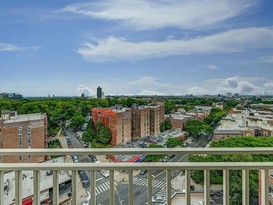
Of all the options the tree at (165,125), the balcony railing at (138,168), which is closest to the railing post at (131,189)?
the balcony railing at (138,168)

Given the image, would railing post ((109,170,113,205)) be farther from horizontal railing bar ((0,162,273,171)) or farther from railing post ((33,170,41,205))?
railing post ((33,170,41,205))

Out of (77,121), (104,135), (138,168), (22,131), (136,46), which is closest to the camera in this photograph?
(138,168)

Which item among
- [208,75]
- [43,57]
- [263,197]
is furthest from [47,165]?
[208,75]

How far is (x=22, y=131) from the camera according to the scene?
1.48 m

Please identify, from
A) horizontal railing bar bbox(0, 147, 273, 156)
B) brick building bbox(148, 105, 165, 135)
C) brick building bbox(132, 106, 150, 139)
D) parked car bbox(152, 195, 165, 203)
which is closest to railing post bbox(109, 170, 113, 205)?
horizontal railing bar bbox(0, 147, 273, 156)

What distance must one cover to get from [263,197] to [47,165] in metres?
1.25

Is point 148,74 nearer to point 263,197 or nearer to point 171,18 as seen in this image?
point 171,18

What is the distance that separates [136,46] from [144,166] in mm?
1120

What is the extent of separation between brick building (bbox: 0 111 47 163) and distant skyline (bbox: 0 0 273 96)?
37cm

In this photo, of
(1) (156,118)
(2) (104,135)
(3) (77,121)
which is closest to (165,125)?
(1) (156,118)

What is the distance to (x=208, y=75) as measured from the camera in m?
1.93

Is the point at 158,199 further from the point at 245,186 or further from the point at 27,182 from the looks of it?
the point at 27,182

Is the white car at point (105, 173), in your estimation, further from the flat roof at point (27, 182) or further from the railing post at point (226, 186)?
the railing post at point (226, 186)

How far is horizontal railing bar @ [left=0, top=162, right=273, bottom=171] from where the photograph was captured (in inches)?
46.6
